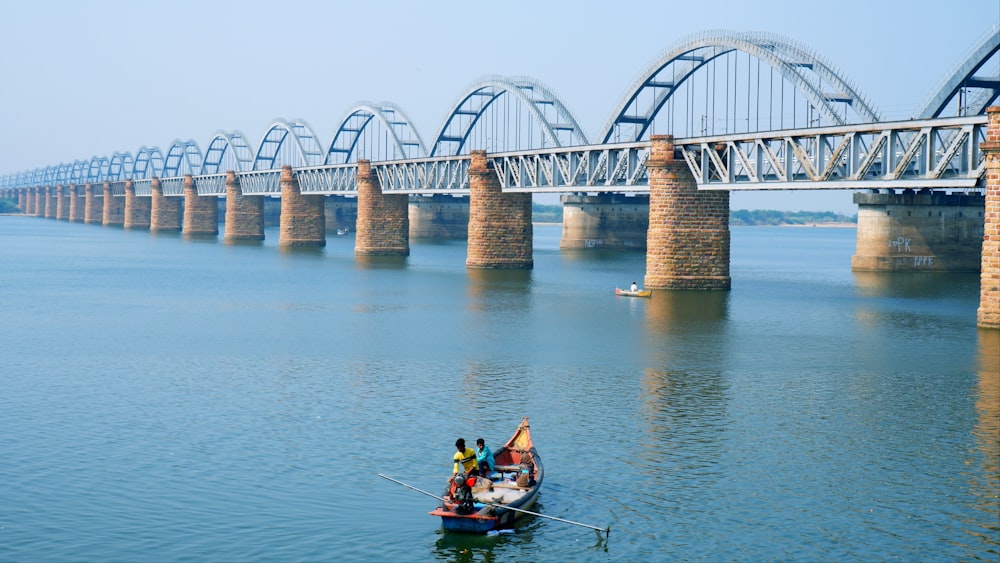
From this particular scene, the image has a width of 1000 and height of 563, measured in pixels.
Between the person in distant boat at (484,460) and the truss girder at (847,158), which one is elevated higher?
the truss girder at (847,158)

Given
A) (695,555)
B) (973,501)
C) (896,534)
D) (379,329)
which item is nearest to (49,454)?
(695,555)

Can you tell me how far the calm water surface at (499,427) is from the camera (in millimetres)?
21375

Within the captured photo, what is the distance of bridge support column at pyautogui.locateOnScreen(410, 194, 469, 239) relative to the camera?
18488cm

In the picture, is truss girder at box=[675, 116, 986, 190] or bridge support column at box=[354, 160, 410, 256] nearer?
truss girder at box=[675, 116, 986, 190]

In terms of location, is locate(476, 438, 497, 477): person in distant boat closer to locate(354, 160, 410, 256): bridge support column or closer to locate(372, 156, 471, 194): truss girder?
locate(372, 156, 471, 194): truss girder

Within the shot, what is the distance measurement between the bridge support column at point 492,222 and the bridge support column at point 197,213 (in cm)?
10095

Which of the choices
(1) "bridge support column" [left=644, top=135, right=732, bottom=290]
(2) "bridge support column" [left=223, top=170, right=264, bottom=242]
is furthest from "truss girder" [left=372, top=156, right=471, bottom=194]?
(2) "bridge support column" [left=223, top=170, right=264, bottom=242]

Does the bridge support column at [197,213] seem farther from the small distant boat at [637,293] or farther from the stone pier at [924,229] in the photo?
the small distant boat at [637,293]

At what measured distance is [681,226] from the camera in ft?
218

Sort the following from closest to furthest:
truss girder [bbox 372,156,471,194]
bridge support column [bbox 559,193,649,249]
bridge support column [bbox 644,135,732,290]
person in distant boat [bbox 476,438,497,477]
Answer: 1. person in distant boat [bbox 476,438,497,477]
2. bridge support column [bbox 644,135,732,290]
3. truss girder [bbox 372,156,471,194]
4. bridge support column [bbox 559,193,649,249]

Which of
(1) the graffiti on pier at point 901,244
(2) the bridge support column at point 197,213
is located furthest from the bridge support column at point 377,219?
(2) the bridge support column at point 197,213

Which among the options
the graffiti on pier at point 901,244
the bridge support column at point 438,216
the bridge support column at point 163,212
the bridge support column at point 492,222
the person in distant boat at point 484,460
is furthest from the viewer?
the bridge support column at point 163,212

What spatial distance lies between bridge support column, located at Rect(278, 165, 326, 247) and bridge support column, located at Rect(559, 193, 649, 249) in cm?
2834

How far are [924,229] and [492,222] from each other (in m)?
31.3
